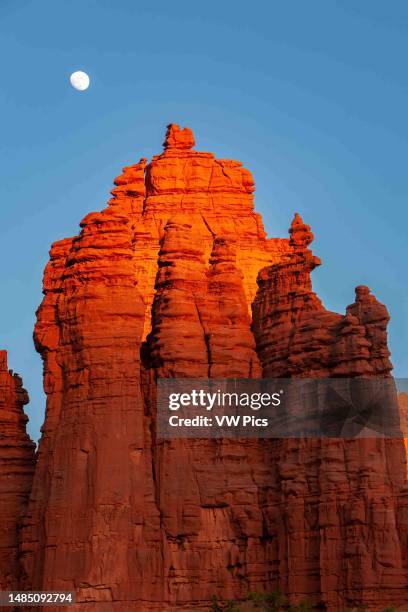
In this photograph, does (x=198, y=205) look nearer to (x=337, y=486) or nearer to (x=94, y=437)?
(x=94, y=437)

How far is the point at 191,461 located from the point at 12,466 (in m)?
14.9

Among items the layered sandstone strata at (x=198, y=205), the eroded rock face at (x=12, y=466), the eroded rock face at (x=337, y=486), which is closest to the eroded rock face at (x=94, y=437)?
the eroded rock face at (x=12, y=466)

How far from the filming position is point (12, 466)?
328 ft

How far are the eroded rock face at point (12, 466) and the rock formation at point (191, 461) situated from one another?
4.49m

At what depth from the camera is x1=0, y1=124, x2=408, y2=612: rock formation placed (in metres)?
83.2

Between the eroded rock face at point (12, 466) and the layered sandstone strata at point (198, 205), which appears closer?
the eroded rock face at point (12, 466)

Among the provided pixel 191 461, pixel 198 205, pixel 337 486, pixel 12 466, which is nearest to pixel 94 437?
pixel 191 461

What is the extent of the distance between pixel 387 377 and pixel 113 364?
13.0m

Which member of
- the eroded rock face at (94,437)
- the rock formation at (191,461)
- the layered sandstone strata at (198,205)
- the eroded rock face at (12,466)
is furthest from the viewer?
the layered sandstone strata at (198,205)

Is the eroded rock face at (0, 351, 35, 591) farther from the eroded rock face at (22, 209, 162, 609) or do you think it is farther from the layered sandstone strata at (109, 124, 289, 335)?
the layered sandstone strata at (109, 124, 289, 335)

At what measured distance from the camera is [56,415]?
92.6 meters

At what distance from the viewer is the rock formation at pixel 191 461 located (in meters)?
83.2

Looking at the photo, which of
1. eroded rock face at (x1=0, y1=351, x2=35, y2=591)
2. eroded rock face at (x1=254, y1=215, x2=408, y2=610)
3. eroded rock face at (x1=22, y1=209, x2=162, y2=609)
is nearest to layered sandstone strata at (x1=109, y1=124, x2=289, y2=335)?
eroded rock face at (x1=0, y1=351, x2=35, y2=591)

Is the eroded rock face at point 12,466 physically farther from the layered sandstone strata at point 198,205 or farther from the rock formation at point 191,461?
the layered sandstone strata at point 198,205
